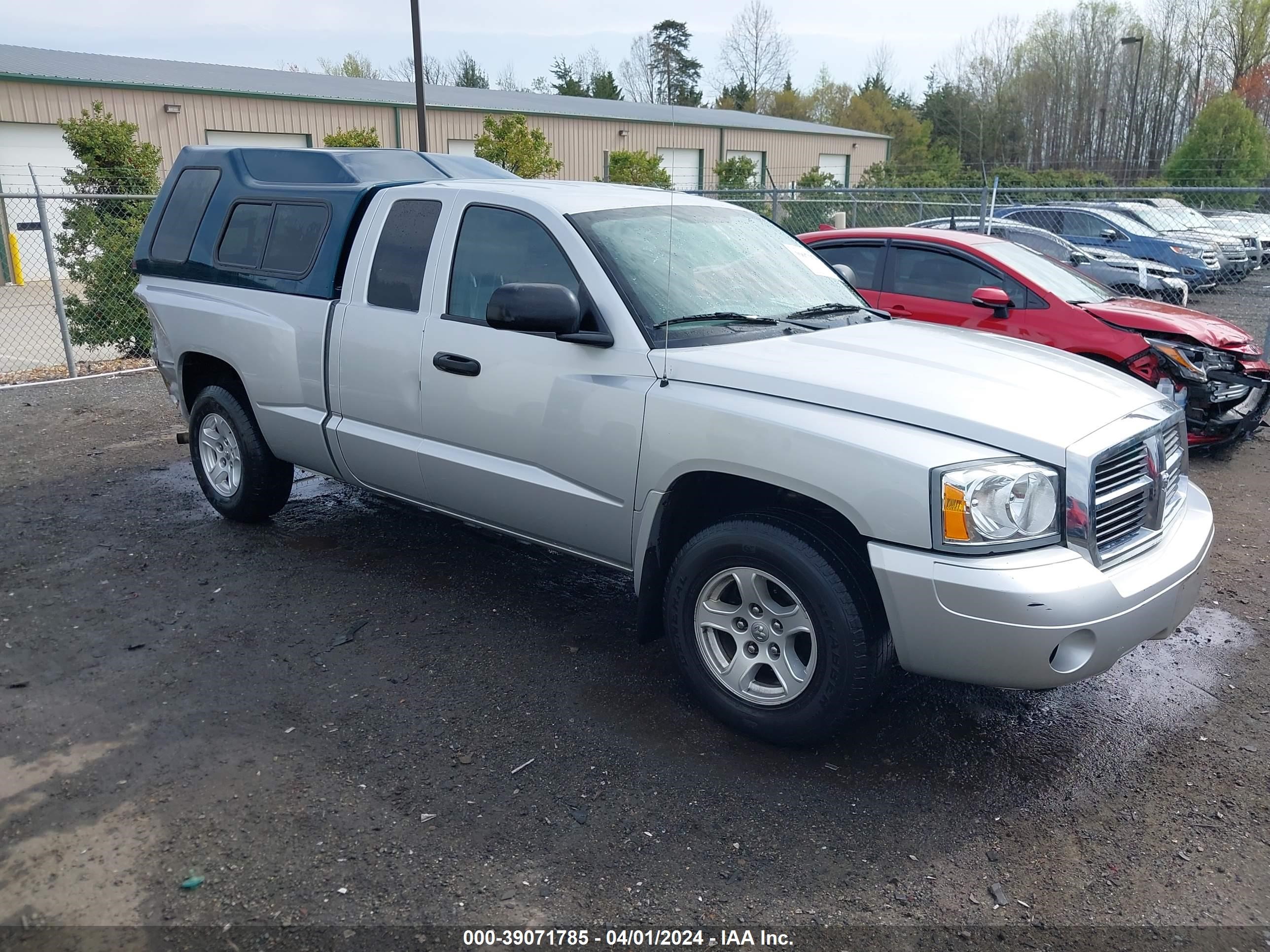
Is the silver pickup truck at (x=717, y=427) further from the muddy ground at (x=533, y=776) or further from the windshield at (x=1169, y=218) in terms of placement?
the windshield at (x=1169, y=218)

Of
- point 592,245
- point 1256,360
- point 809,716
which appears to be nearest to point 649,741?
point 809,716

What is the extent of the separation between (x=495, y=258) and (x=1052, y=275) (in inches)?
221

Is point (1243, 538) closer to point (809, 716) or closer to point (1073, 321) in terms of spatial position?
point (1073, 321)

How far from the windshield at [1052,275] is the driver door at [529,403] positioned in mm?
5027

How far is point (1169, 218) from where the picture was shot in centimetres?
2155

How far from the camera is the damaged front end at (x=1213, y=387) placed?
764 cm

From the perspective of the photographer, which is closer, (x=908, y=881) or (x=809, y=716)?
(x=908, y=881)

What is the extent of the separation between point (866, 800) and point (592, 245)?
7.69 feet

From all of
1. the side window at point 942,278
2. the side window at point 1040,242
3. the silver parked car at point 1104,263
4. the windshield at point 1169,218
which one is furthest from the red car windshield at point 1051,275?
the windshield at point 1169,218

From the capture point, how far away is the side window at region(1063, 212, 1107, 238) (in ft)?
61.8

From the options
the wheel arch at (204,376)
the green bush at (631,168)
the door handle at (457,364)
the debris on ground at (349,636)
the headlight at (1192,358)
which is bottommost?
the debris on ground at (349,636)

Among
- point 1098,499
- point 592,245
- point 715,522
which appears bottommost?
point 715,522

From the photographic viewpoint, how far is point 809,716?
352cm

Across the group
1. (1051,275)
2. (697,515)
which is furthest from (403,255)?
(1051,275)
